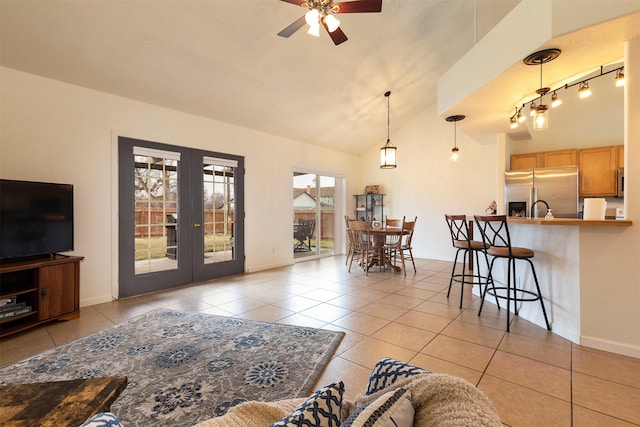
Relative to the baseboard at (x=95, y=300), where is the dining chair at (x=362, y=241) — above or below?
above

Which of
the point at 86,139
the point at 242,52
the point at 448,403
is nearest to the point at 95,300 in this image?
the point at 86,139

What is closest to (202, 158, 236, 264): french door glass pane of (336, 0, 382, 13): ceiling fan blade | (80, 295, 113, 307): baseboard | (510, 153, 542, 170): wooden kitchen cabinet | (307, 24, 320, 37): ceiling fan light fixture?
(80, 295, 113, 307): baseboard

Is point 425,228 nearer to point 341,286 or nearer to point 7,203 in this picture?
point 341,286

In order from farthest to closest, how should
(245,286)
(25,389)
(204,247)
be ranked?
(204,247) → (245,286) → (25,389)

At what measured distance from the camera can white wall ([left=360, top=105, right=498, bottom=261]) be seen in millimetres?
6066

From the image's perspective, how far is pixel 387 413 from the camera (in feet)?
1.95

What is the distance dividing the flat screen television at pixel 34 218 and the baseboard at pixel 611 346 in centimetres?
517

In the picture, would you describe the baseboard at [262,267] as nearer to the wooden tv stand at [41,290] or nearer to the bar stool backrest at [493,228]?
the wooden tv stand at [41,290]

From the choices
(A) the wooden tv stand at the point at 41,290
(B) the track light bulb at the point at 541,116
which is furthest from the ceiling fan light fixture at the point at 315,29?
(A) the wooden tv stand at the point at 41,290

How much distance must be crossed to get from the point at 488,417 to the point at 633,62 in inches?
127

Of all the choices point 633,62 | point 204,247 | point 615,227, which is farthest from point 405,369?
point 204,247

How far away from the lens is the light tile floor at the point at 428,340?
1.74 metres

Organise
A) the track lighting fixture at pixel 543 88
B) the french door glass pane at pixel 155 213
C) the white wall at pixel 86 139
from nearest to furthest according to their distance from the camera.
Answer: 1. the track lighting fixture at pixel 543 88
2. the white wall at pixel 86 139
3. the french door glass pane at pixel 155 213

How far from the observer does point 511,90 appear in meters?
2.98
